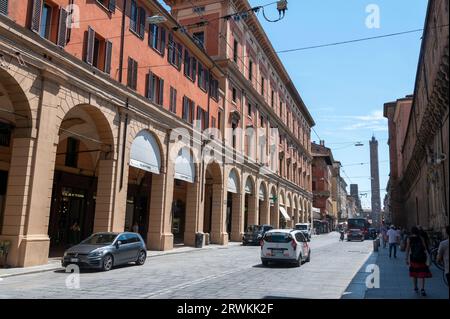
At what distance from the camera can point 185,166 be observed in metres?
29.5

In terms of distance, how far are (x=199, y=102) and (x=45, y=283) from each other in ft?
72.1

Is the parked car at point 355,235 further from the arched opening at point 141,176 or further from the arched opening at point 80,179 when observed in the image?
the arched opening at point 80,179

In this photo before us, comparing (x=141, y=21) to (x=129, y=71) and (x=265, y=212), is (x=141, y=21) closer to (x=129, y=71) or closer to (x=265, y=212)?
(x=129, y=71)

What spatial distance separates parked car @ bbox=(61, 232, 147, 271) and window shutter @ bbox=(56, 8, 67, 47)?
860 cm

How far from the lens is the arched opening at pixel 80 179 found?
2127cm

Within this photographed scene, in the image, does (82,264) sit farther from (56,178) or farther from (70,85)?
(56,178)

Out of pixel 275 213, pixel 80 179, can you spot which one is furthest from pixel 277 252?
pixel 275 213

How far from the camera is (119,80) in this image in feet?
73.1

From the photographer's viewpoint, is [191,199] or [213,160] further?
[213,160]

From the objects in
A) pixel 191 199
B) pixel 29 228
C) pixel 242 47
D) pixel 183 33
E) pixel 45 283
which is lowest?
pixel 45 283

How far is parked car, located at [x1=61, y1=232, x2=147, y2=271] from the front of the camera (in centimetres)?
1538

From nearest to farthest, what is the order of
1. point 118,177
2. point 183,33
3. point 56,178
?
point 118,177, point 56,178, point 183,33

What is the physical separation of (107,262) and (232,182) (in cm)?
2300
